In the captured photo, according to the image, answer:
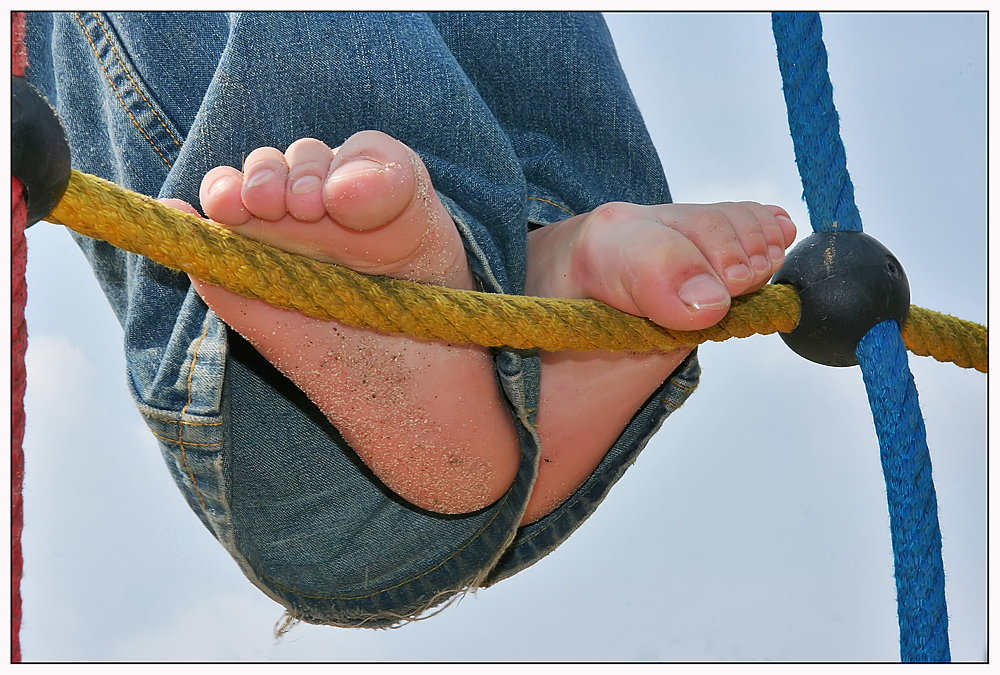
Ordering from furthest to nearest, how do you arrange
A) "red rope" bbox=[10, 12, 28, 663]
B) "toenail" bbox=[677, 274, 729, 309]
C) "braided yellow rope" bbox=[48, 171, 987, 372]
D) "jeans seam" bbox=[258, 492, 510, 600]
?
"jeans seam" bbox=[258, 492, 510, 600], "toenail" bbox=[677, 274, 729, 309], "braided yellow rope" bbox=[48, 171, 987, 372], "red rope" bbox=[10, 12, 28, 663]

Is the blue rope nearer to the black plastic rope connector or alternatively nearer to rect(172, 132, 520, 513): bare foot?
rect(172, 132, 520, 513): bare foot

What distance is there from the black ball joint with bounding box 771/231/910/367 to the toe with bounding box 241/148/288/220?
34cm

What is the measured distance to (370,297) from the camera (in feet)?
1.71

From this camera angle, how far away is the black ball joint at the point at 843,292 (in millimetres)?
599

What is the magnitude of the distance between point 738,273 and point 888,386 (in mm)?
115

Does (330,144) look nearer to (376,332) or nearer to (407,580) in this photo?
(376,332)

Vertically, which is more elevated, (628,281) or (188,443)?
(628,281)

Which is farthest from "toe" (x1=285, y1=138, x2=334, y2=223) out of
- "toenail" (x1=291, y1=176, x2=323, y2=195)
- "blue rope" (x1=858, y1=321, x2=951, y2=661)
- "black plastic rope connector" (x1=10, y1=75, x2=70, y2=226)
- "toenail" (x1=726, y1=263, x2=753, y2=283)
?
"blue rope" (x1=858, y1=321, x2=951, y2=661)

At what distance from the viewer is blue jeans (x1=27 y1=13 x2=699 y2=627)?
22.7 inches

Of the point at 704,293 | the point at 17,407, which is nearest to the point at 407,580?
the point at 704,293

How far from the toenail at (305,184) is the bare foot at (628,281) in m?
0.19

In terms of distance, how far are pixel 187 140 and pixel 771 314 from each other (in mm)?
381

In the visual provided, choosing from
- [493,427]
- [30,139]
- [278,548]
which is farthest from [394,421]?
[30,139]

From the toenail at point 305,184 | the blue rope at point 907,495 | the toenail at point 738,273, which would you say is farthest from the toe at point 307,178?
the blue rope at point 907,495
